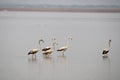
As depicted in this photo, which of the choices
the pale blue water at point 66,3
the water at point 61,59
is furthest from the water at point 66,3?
the water at point 61,59

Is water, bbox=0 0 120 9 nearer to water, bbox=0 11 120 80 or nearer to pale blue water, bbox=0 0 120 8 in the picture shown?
pale blue water, bbox=0 0 120 8

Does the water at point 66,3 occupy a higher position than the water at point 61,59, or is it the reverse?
the water at point 66,3

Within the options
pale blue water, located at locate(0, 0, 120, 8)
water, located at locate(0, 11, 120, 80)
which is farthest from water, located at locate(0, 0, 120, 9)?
water, located at locate(0, 11, 120, 80)

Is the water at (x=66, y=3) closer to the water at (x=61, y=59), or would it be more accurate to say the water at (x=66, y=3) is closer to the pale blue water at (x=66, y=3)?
the pale blue water at (x=66, y=3)

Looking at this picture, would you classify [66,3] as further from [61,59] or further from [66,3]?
[61,59]

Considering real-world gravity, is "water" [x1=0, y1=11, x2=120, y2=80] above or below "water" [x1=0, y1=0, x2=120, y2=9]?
below

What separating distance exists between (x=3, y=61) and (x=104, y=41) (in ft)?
5.01

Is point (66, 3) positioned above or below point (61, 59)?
above

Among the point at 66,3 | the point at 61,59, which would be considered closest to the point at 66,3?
the point at 66,3

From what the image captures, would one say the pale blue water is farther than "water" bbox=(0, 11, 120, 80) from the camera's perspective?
Yes

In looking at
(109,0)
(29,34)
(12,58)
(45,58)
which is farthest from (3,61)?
(109,0)

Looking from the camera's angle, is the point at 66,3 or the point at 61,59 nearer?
the point at 61,59

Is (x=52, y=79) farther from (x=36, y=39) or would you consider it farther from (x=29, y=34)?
(x=29, y=34)

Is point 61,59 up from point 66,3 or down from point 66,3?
down
